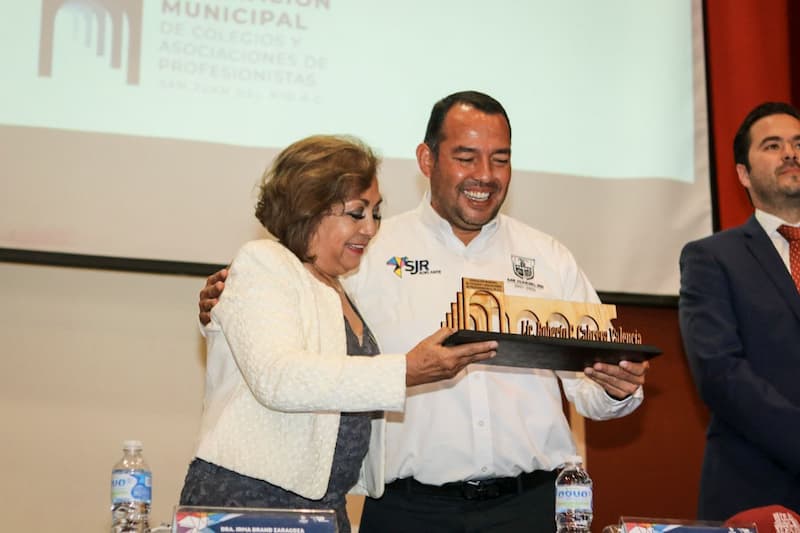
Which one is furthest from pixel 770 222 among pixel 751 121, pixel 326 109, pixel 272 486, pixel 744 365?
pixel 272 486

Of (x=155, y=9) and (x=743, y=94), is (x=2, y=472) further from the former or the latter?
(x=743, y=94)

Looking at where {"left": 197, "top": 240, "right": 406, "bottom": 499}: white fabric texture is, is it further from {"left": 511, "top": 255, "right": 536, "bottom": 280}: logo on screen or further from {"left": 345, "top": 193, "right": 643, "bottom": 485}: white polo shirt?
{"left": 511, "top": 255, "right": 536, "bottom": 280}: logo on screen

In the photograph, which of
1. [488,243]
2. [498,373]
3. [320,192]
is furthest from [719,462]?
[320,192]

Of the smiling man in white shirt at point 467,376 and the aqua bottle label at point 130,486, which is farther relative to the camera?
the smiling man in white shirt at point 467,376

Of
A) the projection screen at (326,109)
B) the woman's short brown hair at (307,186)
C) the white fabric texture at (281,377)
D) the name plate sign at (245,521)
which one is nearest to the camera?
the name plate sign at (245,521)

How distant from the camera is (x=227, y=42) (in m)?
4.36

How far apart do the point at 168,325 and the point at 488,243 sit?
1.61 meters

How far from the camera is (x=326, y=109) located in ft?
14.6

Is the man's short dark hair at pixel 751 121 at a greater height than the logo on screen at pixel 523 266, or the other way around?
the man's short dark hair at pixel 751 121

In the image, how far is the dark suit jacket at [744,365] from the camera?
10.8ft

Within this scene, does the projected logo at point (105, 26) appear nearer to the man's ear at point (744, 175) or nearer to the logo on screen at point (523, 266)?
the logo on screen at point (523, 266)

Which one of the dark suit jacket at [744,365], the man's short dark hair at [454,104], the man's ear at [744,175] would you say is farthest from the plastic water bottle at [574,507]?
the man's ear at [744,175]

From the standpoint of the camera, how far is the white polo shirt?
3.24m

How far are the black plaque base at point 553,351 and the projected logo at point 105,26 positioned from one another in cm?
235
